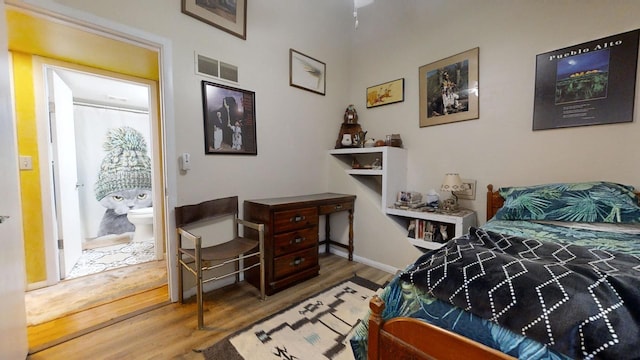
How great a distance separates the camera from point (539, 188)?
5.88 feet

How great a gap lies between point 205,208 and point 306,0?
2537 mm

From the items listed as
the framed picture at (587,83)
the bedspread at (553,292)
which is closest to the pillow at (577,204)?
the framed picture at (587,83)

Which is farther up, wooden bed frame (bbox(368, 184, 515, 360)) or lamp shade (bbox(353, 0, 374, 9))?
lamp shade (bbox(353, 0, 374, 9))

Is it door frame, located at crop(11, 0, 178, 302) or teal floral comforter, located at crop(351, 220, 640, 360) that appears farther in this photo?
door frame, located at crop(11, 0, 178, 302)

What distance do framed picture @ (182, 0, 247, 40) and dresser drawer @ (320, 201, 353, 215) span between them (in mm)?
1809

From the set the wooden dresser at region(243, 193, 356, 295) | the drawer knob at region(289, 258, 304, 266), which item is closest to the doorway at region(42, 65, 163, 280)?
the wooden dresser at region(243, 193, 356, 295)

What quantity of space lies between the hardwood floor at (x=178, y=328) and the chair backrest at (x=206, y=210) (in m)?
0.66

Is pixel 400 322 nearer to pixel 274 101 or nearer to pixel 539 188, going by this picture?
pixel 539 188

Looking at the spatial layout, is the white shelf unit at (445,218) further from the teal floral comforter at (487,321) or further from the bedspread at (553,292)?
the bedspread at (553,292)

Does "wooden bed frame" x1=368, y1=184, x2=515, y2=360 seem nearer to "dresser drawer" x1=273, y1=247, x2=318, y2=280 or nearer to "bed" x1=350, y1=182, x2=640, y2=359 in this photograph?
"bed" x1=350, y1=182, x2=640, y2=359

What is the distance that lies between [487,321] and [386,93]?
266 cm

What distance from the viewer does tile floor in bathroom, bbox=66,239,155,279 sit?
255cm

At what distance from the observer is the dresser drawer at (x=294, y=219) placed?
214 cm

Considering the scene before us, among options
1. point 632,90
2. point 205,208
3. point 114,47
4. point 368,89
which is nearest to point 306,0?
point 368,89
